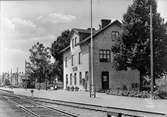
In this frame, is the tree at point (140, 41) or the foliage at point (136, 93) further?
the tree at point (140, 41)

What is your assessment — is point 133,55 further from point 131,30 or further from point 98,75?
point 98,75

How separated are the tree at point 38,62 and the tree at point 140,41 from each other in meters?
48.1

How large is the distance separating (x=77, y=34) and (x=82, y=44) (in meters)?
3.04

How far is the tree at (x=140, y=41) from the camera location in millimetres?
33125

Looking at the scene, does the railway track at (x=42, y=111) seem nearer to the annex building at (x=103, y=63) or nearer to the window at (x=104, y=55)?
the annex building at (x=103, y=63)

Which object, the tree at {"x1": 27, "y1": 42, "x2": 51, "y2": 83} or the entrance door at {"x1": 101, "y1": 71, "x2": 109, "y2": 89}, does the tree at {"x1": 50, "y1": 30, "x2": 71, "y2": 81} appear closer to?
the tree at {"x1": 27, "y1": 42, "x2": 51, "y2": 83}

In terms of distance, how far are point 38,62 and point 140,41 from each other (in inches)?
2121

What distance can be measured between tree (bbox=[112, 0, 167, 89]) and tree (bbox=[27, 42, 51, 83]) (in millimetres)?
48079

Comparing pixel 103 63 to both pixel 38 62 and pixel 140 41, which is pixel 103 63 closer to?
pixel 140 41

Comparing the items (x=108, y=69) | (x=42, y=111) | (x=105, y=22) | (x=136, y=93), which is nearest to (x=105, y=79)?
(x=108, y=69)

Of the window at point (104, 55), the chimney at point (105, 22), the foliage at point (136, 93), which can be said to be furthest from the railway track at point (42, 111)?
the chimney at point (105, 22)

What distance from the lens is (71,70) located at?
56.3m

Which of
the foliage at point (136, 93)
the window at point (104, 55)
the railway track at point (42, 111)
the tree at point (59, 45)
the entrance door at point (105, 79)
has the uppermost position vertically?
the tree at point (59, 45)

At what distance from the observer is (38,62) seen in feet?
276
